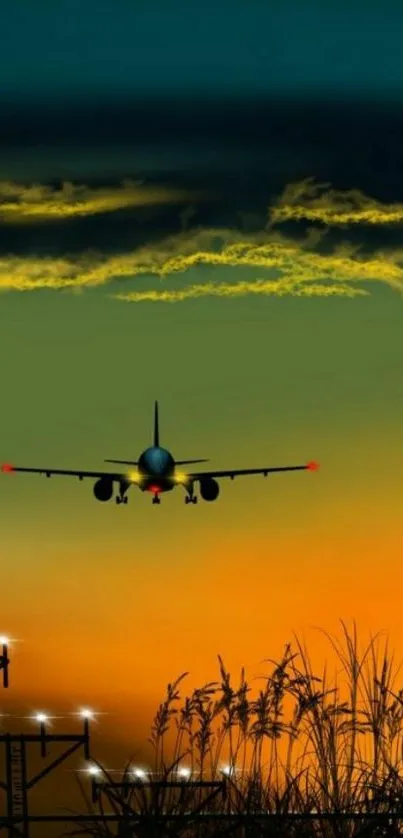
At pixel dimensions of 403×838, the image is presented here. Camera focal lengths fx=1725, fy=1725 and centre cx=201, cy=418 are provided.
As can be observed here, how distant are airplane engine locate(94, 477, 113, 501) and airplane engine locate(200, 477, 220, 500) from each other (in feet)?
16.8

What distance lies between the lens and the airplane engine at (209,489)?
95312mm

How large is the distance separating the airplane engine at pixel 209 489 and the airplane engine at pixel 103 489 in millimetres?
5123

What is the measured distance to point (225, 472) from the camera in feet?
319

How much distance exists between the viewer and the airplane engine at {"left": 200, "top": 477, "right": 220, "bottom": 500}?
95.3 m

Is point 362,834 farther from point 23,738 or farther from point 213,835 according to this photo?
point 23,738

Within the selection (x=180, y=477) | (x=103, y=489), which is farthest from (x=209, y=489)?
(x=103, y=489)

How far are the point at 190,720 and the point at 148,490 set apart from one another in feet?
236

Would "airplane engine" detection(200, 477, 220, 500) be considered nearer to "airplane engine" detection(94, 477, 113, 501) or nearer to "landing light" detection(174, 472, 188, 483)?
"landing light" detection(174, 472, 188, 483)

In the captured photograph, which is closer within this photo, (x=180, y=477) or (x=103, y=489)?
(x=103, y=489)

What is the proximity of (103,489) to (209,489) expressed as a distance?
19.3 feet

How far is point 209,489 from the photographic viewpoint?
9569cm

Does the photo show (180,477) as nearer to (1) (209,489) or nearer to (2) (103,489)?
(1) (209,489)

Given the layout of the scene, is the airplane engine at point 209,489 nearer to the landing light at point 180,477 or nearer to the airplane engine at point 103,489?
the landing light at point 180,477

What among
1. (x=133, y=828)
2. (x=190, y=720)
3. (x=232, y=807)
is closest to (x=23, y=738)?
(x=190, y=720)
